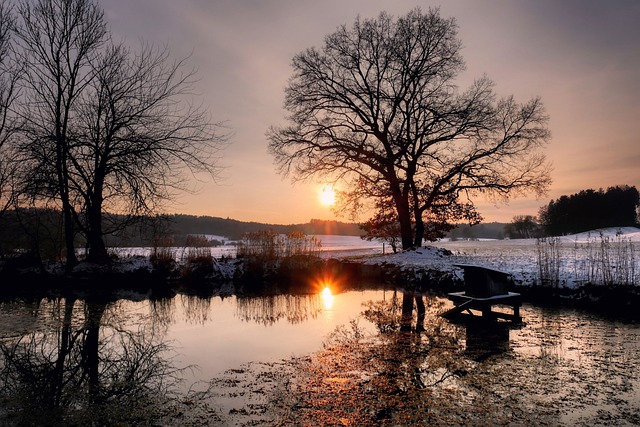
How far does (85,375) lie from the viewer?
6.30 m

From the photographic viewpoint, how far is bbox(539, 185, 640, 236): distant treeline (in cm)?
7112

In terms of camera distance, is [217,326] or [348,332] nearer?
[348,332]

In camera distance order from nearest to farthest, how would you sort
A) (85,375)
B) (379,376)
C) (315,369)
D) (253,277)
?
1. (379,376)
2. (85,375)
3. (315,369)
4. (253,277)

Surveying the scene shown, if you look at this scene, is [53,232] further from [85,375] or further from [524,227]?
[524,227]

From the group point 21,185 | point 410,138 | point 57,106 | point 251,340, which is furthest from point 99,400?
point 410,138

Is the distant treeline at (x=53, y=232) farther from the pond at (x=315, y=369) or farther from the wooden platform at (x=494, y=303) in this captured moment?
the wooden platform at (x=494, y=303)

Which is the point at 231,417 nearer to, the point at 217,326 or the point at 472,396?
the point at 472,396

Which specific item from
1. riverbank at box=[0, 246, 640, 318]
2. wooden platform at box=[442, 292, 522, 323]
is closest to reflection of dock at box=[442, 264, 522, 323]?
wooden platform at box=[442, 292, 522, 323]

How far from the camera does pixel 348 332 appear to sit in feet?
29.4

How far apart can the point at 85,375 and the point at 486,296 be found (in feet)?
28.5

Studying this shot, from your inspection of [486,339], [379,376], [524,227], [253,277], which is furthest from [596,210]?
[379,376]

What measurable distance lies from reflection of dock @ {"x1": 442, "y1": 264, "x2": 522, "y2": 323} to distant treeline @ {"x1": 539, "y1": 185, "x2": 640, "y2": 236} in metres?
70.3

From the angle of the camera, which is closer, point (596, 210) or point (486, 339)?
point (486, 339)

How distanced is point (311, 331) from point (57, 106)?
46.2 ft
